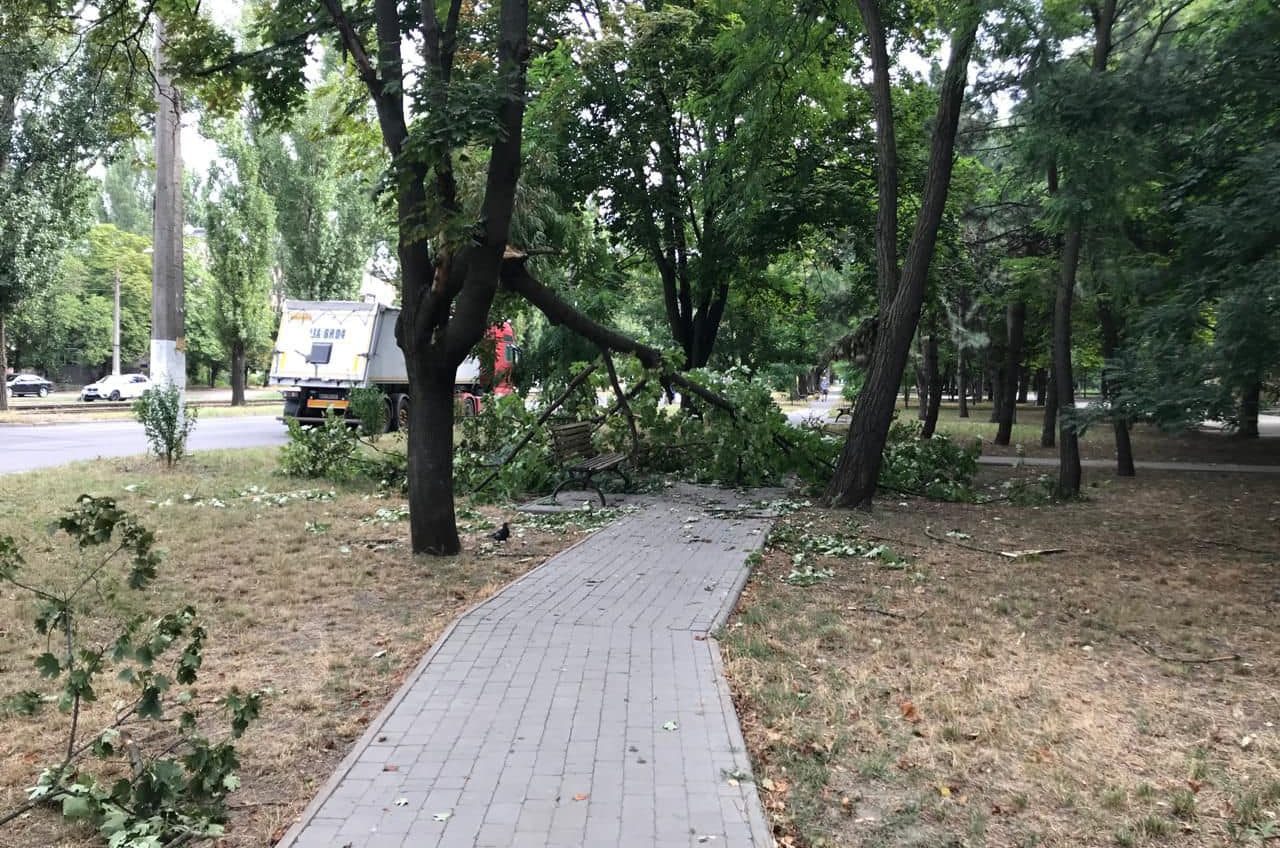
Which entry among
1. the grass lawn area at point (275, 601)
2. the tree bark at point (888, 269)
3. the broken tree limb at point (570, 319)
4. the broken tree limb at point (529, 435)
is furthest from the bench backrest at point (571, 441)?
the tree bark at point (888, 269)

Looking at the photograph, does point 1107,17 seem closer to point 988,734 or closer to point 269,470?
point 988,734

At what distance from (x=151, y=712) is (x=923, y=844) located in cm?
283

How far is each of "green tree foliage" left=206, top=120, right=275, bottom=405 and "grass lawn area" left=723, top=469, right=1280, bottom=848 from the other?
28.8 metres

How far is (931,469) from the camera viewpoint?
→ 12.8 meters

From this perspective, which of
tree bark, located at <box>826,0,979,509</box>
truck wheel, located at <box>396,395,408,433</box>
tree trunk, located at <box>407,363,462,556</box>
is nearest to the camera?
tree trunk, located at <box>407,363,462,556</box>

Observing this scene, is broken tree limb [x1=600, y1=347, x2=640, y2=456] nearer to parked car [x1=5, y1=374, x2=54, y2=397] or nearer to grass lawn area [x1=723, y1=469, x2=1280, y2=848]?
grass lawn area [x1=723, y1=469, x2=1280, y2=848]

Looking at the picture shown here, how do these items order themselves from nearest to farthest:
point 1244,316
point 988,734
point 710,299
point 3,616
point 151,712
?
point 151,712 < point 988,734 < point 3,616 < point 1244,316 < point 710,299

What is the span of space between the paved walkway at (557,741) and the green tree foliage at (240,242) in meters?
29.0

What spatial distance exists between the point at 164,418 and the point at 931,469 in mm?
11315

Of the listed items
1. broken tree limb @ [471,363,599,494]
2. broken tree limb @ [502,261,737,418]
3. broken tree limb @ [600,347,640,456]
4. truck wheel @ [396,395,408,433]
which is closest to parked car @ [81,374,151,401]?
truck wheel @ [396,395,408,433]

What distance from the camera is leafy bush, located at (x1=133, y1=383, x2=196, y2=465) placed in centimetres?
1223

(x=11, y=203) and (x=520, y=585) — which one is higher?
(x=11, y=203)

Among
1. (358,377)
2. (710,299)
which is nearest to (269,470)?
(358,377)

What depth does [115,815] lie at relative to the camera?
298cm
